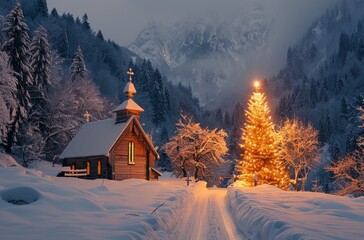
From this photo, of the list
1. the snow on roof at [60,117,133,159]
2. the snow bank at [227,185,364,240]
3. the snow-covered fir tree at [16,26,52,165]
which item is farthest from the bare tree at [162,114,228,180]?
the snow bank at [227,185,364,240]

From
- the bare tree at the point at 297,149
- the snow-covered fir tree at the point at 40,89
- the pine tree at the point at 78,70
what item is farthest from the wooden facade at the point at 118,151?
the pine tree at the point at 78,70

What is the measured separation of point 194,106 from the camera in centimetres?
17425

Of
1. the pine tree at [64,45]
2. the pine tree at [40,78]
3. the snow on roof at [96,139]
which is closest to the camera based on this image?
the snow on roof at [96,139]

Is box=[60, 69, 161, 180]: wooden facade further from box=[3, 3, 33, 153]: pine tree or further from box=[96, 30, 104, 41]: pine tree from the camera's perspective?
box=[96, 30, 104, 41]: pine tree

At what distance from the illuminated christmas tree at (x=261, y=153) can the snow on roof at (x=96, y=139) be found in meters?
13.1

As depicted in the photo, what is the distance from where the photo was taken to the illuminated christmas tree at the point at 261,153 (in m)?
30.2

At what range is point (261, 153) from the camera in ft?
99.3

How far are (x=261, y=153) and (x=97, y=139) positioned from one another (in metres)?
18.2

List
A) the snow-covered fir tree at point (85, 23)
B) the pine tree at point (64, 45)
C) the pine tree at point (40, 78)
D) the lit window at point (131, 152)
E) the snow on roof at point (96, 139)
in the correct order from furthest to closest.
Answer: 1. the snow-covered fir tree at point (85, 23)
2. the pine tree at point (64, 45)
3. the pine tree at point (40, 78)
4. the lit window at point (131, 152)
5. the snow on roof at point (96, 139)

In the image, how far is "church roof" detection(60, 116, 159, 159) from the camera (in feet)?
117

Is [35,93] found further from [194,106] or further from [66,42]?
[194,106]

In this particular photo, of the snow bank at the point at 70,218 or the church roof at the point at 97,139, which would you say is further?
the church roof at the point at 97,139

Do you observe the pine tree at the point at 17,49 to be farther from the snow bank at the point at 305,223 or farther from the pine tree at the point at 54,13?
the pine tree at the point at 54,13

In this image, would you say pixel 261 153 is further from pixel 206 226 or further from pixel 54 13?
pixel 54 13
